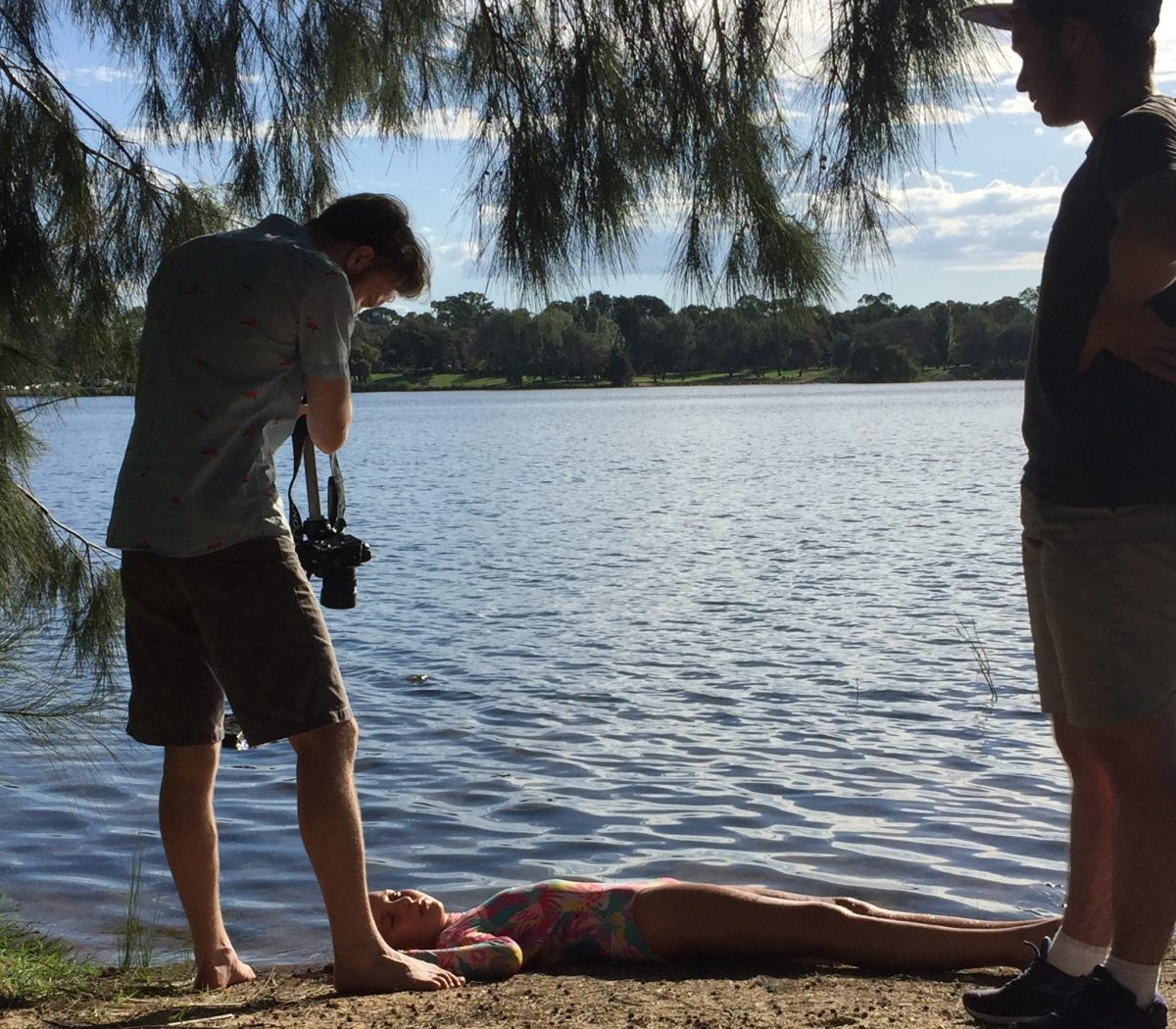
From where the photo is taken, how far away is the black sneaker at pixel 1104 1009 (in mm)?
2148

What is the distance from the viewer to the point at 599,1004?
266 centimetres

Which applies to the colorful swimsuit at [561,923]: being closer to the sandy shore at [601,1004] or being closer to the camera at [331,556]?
the sandy shore at [601,1004]

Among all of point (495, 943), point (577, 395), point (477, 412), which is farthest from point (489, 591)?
point (577, 395)

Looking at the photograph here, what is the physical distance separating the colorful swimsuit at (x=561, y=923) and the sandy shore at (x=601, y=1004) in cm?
6

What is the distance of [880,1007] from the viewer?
255 cm

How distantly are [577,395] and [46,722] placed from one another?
9397 centimetres

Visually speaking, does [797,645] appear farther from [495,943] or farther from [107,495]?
[107,495]

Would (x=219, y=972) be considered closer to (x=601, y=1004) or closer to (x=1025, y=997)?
(x=601, y=1004)

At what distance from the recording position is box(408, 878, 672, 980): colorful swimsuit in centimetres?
314

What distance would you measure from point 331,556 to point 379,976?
913 mm

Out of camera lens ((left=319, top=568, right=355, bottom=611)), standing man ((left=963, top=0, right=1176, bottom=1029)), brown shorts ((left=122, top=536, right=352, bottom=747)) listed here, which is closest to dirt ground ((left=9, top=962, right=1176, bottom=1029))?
standing man ((left=963, top=0, right=1176, bottom=1029))

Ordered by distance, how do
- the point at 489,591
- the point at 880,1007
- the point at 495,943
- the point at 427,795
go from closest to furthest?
the point at 880,1007 < the point at 495,943 < the point at 427,795 < the point at 489,591

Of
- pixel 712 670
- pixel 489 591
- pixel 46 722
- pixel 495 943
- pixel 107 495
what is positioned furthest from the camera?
pixel 107 495

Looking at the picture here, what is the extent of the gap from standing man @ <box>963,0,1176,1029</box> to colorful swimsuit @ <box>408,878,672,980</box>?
1099 mm
